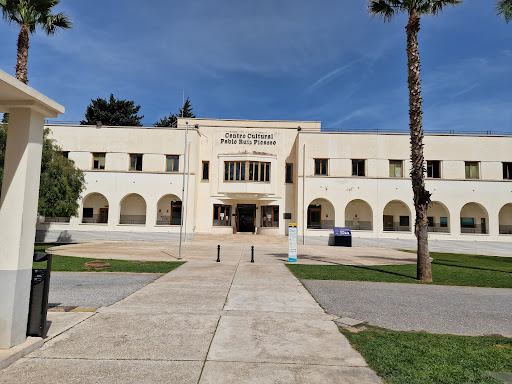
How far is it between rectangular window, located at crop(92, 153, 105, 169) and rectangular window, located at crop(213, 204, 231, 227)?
1281cm

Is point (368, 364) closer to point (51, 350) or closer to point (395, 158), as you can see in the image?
point (51, 350)

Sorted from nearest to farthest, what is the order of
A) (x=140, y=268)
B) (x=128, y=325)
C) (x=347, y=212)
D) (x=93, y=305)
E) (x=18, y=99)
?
(x=18, y=99)
(x=128, y=325)
(x=93, y=305)
(x=140, y=268)
(x=347, y=212)

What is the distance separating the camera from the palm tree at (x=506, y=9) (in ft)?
54.3

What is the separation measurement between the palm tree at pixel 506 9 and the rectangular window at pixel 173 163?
27.8 m

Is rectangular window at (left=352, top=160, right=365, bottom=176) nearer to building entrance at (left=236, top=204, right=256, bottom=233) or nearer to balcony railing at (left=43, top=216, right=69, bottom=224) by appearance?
building entrance at (left=236, top=204, right=256, bottom=233)

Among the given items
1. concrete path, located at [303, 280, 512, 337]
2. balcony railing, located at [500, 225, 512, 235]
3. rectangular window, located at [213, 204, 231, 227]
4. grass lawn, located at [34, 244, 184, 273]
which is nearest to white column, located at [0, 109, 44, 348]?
concrete path, located at [303, 280, 512, 337]

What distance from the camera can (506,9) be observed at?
1666 cm

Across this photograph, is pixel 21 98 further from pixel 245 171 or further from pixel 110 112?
pixel 110 112

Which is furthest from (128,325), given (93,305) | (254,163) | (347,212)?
(347,212)

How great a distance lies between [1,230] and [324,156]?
30.6 metres

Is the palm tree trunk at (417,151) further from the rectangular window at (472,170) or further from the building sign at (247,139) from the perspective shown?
the rectangular window at (472,170)

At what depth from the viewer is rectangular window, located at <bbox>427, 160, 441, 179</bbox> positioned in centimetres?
3216

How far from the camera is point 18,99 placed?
4.48 meters

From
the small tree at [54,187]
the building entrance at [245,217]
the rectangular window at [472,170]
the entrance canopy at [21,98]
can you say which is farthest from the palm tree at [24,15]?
the rectangular window at [472,170]
